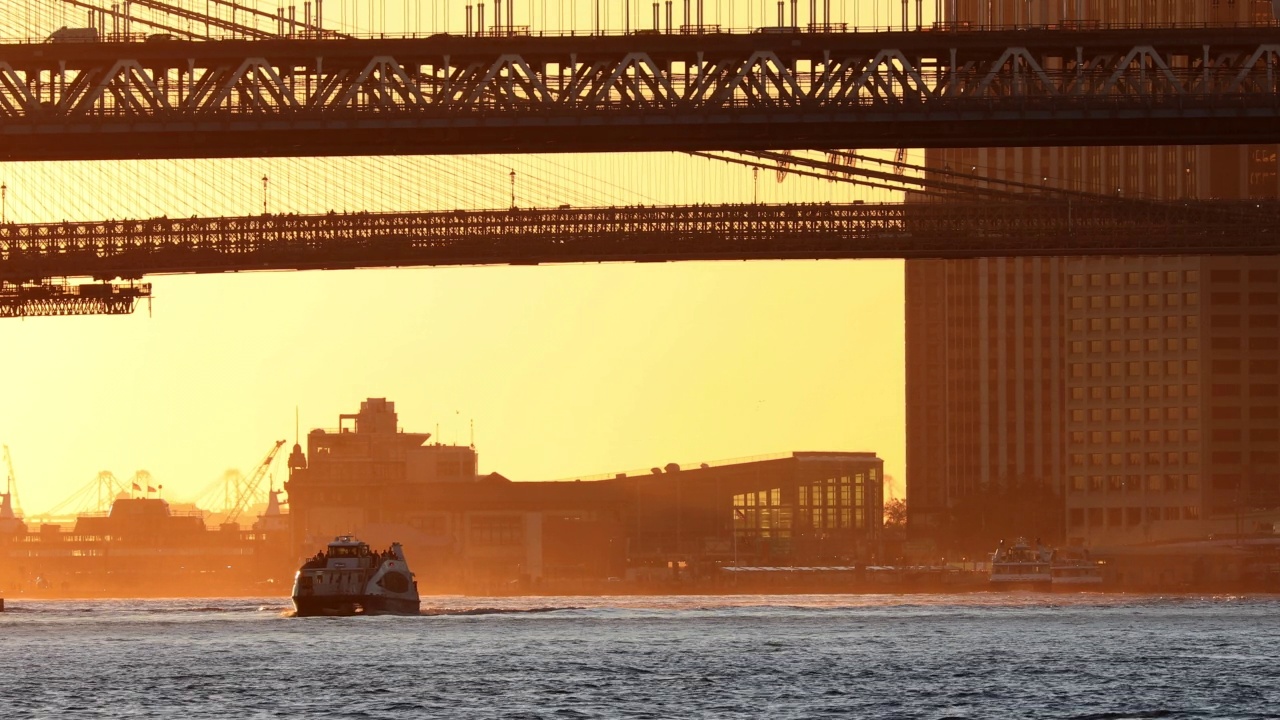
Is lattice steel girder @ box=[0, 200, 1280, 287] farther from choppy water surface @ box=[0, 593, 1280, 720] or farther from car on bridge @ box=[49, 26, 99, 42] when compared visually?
car on bridge @ box=[49, 26, 99, 42]

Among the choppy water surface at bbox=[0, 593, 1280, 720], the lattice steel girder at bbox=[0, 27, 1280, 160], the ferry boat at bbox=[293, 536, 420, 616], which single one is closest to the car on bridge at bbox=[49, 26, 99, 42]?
the lattice steel girder at bbox=[0, 27, 1280, 160]

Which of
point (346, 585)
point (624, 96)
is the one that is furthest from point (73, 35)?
point (346, 585)

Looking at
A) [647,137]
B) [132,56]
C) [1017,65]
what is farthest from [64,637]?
[1017,65]

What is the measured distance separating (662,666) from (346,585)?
4842 centimetres

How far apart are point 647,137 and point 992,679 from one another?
24.5 m

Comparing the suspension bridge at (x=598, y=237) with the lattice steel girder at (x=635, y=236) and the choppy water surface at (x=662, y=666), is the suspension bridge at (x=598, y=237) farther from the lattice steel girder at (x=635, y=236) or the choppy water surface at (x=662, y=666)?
the choppy water surface at (x=662, y=666)

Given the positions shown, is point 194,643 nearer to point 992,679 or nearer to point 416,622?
point 416,622

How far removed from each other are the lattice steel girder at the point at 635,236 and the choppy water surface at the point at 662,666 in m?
19.3

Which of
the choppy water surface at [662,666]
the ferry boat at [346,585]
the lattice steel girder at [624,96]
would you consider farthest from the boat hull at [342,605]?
the lattice steel girder at [624,96]

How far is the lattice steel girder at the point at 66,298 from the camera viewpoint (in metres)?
137

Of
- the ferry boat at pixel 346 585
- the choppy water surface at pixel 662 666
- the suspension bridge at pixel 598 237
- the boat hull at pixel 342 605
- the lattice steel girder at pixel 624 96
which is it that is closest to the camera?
the choppy water surface at pixel 662 666

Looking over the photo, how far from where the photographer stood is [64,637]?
110312mm

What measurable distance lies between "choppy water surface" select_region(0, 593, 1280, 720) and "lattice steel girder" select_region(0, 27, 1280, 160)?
17157 millimetres

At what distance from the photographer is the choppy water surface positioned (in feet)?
233
